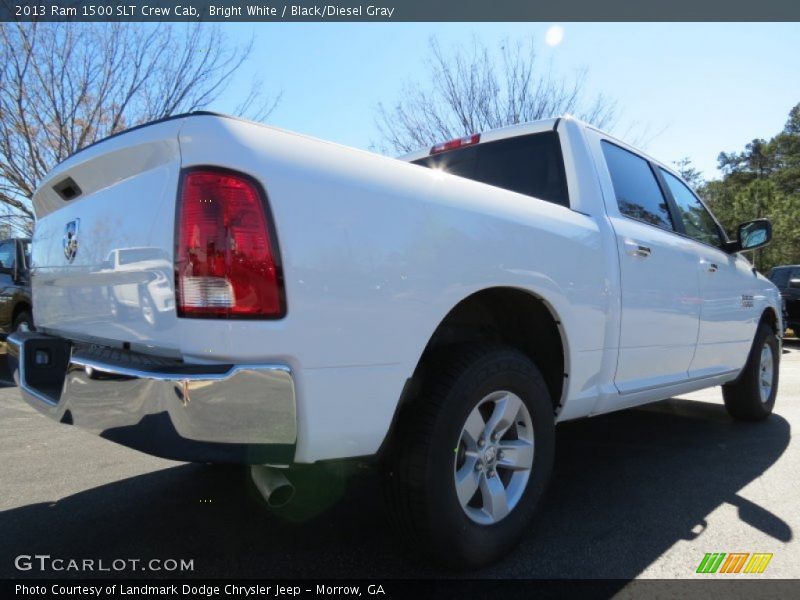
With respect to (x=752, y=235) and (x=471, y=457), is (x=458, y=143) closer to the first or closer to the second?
(x=471, y=457)

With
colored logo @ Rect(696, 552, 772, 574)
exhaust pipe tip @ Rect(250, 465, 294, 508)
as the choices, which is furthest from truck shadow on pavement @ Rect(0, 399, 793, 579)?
exhaust pipe tip @ Rect(250, 465, 294, 508)

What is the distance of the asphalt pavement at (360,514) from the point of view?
228 cm

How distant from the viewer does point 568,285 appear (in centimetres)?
255

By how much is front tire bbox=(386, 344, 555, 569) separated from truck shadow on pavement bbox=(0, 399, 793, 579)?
187 mm

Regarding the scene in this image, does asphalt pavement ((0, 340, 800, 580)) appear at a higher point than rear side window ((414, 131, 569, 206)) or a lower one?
lower

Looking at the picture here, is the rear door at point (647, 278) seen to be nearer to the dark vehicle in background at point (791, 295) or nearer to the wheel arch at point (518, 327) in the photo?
the wheel arch at point (518, 327)

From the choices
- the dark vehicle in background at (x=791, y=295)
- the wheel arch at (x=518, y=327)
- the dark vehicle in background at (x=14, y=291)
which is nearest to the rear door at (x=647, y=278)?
the wheel arch at (x=518, y=327)

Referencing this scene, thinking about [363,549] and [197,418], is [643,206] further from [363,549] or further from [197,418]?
[197,418]

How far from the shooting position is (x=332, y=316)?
1.73 m

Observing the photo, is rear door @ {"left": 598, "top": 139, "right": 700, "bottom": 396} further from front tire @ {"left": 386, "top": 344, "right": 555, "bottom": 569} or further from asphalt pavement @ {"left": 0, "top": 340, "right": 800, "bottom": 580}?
front tire @ {"left": 386, "top": 344, "right": 555, "bottom": 569}

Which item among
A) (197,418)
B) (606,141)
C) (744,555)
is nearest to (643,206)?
(606,141)

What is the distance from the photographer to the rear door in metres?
2.97

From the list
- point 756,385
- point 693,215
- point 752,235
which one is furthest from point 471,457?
point 756,385

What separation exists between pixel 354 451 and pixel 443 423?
1.11 ft
